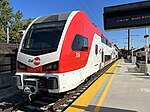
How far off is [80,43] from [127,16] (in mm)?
2088

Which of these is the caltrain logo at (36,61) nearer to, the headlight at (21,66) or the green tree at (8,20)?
the headlight at (21,66)

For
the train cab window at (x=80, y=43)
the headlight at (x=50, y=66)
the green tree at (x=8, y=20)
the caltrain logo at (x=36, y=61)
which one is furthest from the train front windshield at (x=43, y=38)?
the green tree at (x=8, y=20)

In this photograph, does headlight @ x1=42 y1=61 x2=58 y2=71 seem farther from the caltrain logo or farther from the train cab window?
the train cab window

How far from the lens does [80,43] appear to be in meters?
7.86

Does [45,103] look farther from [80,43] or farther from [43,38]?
[80,43]

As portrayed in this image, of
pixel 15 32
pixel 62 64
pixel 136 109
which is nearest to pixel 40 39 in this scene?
pixel 62 64

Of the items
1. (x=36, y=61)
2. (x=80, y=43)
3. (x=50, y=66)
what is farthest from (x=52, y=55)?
(x=80, y=43)

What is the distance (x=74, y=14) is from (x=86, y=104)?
3402mm

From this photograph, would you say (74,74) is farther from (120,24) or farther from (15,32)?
(15,32)

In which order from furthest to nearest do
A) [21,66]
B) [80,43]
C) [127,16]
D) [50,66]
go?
1. [80,43]
2. [127,16]
3. [21,66]
4. [50,66]

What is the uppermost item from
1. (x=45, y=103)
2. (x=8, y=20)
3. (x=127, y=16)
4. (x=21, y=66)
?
(x=8, y=20)

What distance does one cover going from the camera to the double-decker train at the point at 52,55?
6398 millimetres

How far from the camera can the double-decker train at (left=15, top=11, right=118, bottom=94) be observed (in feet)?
21.0

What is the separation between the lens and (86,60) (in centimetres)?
888
